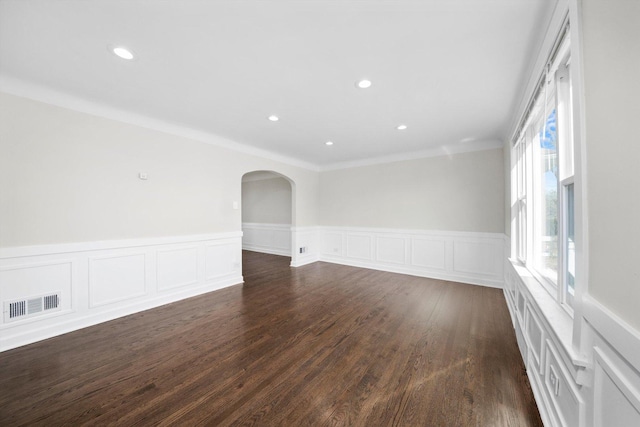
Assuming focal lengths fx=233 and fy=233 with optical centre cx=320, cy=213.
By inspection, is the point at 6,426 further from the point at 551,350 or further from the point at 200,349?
the point at 551,350

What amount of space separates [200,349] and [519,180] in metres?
3.99

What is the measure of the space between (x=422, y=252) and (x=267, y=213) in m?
4.66

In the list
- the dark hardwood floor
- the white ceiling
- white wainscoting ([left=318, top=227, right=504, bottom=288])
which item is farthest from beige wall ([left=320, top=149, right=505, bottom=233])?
the dark hardwood floor

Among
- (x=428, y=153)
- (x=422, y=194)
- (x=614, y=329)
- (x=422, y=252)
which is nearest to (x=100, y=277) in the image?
(x=614, y=329)

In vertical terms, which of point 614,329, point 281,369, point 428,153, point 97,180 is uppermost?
point 428,153

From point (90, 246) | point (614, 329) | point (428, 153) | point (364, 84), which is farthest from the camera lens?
point (428, 153)

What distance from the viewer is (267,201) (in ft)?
24.3

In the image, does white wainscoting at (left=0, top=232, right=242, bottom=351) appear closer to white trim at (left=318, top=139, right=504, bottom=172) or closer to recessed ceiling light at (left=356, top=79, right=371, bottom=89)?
recessed ceiling light at (left=356, top=79, right=371, bottom=89)

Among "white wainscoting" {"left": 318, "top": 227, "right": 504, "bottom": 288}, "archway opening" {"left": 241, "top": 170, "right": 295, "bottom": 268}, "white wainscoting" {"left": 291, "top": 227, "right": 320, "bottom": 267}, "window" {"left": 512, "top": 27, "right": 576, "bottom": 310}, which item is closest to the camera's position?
"window" {"left": 512, "top": 27, "right": 576, "bottom": 310}

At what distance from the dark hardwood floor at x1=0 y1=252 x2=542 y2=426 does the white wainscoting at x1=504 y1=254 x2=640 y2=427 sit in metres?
0.31

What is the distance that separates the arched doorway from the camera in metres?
6.97

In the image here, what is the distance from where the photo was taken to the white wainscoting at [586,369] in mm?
722

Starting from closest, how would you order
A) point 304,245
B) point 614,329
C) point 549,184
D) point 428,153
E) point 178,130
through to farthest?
point 614,329
point 549,184
point 178,130
point 428,153
point 304,245

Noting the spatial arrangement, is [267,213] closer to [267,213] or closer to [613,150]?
[267,213]
